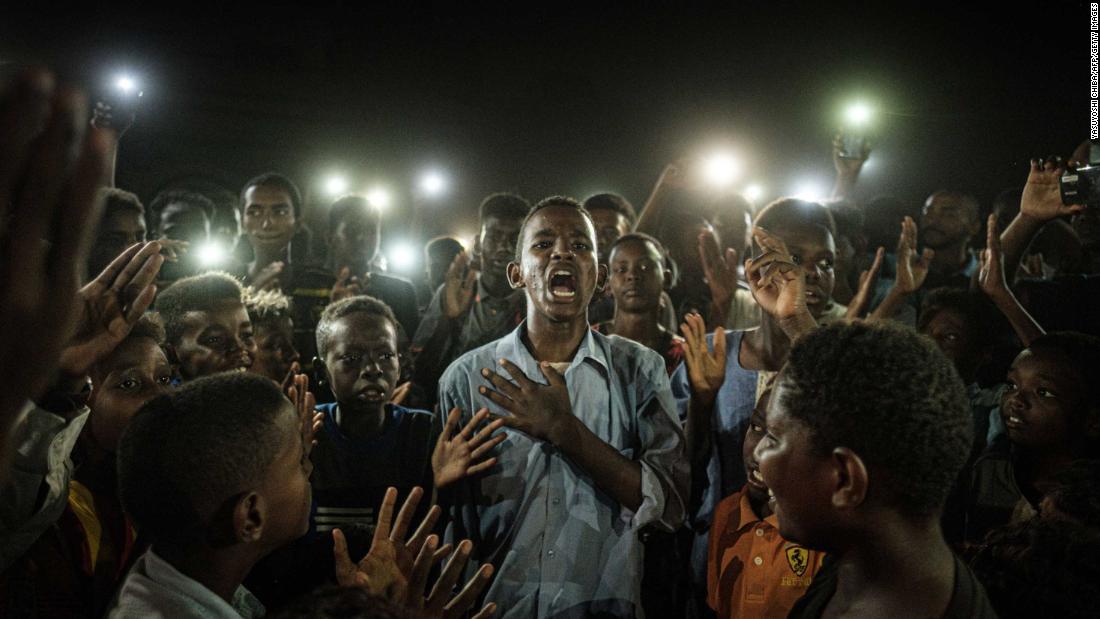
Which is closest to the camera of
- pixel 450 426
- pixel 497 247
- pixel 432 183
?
pixel 450 426

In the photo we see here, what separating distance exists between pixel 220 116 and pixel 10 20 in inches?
165

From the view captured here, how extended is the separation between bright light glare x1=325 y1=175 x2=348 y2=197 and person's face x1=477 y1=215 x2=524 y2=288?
12541mm

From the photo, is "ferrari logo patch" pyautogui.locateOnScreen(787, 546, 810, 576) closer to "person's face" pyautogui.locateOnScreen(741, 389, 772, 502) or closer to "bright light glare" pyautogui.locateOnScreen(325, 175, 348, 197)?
"person's face" pyautogui.locateOnScreen(741, 389, 772, 502)

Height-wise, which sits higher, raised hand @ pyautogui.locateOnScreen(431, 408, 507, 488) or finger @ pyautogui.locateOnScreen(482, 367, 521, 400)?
finger @ pyautogui.locateOnScreen(482, 367, 521, 400)

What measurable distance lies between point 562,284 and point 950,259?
395 centimetres

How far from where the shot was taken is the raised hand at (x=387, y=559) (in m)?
2.02

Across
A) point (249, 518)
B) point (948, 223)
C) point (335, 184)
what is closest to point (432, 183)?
point (335, 184)

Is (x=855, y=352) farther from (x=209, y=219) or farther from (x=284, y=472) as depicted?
(x=209, y=219)

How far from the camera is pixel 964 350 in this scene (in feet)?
13.1

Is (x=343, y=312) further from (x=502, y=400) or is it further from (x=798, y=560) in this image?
(x=798, y=560)

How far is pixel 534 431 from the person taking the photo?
2666 millimetres

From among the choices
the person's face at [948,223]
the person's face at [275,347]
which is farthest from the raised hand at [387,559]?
the person's face at [948,223]

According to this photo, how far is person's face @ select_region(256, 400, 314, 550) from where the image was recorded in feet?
6.25

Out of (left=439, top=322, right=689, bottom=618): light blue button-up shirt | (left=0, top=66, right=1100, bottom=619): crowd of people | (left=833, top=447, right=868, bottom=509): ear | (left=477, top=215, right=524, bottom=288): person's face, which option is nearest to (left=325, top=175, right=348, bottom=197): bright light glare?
(left=0, top=66, right=1100, bottom=619): crowd of people
